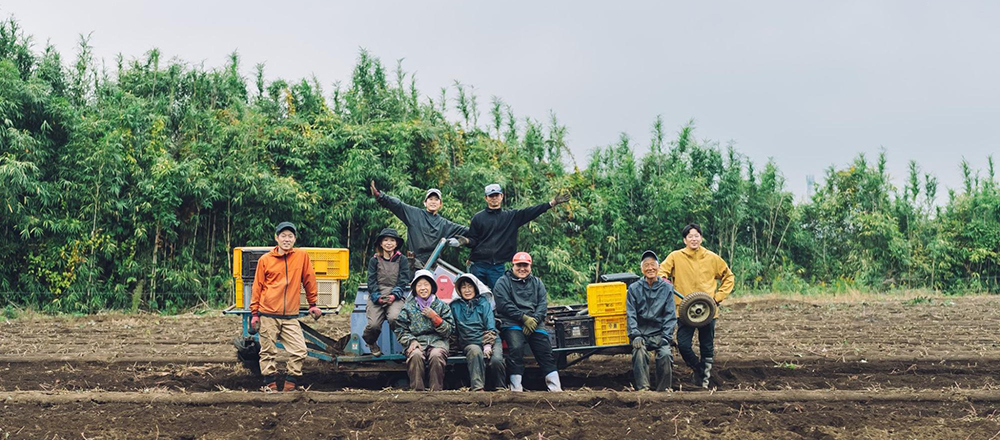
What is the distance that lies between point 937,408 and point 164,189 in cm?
1250

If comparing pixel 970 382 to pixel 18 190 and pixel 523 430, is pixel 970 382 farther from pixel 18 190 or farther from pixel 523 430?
pixel 18 190

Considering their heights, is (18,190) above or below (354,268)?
above

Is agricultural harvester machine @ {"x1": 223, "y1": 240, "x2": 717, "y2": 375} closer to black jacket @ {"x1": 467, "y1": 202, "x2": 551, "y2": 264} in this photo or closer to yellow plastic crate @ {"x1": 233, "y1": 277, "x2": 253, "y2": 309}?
yellow plastic crate @ {"x1": 233, "y1": 277, "x2": 253, "y2": 309}

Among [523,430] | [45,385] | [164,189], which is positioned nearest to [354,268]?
[164,189]

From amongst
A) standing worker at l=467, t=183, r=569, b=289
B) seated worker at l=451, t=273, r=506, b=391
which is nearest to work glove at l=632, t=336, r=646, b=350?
seated worker at l=451, t=273, r=506, b=391

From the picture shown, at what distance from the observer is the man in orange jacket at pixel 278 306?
690 centimetres

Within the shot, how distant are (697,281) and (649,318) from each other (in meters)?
0.80

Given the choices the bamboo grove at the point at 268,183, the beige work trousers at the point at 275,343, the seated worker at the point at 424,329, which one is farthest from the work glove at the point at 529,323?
the bamboo grove at the point at 268,183

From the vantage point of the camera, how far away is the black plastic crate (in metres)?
7.08

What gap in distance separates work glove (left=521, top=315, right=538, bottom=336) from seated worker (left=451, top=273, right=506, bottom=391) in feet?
0.85

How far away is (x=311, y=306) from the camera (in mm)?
7066

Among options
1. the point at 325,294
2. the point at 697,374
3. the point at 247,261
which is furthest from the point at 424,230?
the point at 697,374

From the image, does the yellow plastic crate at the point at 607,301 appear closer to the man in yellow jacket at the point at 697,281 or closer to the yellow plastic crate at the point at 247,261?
the man in yellow jacket at the point at 697,281

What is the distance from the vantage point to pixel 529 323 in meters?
6.72
